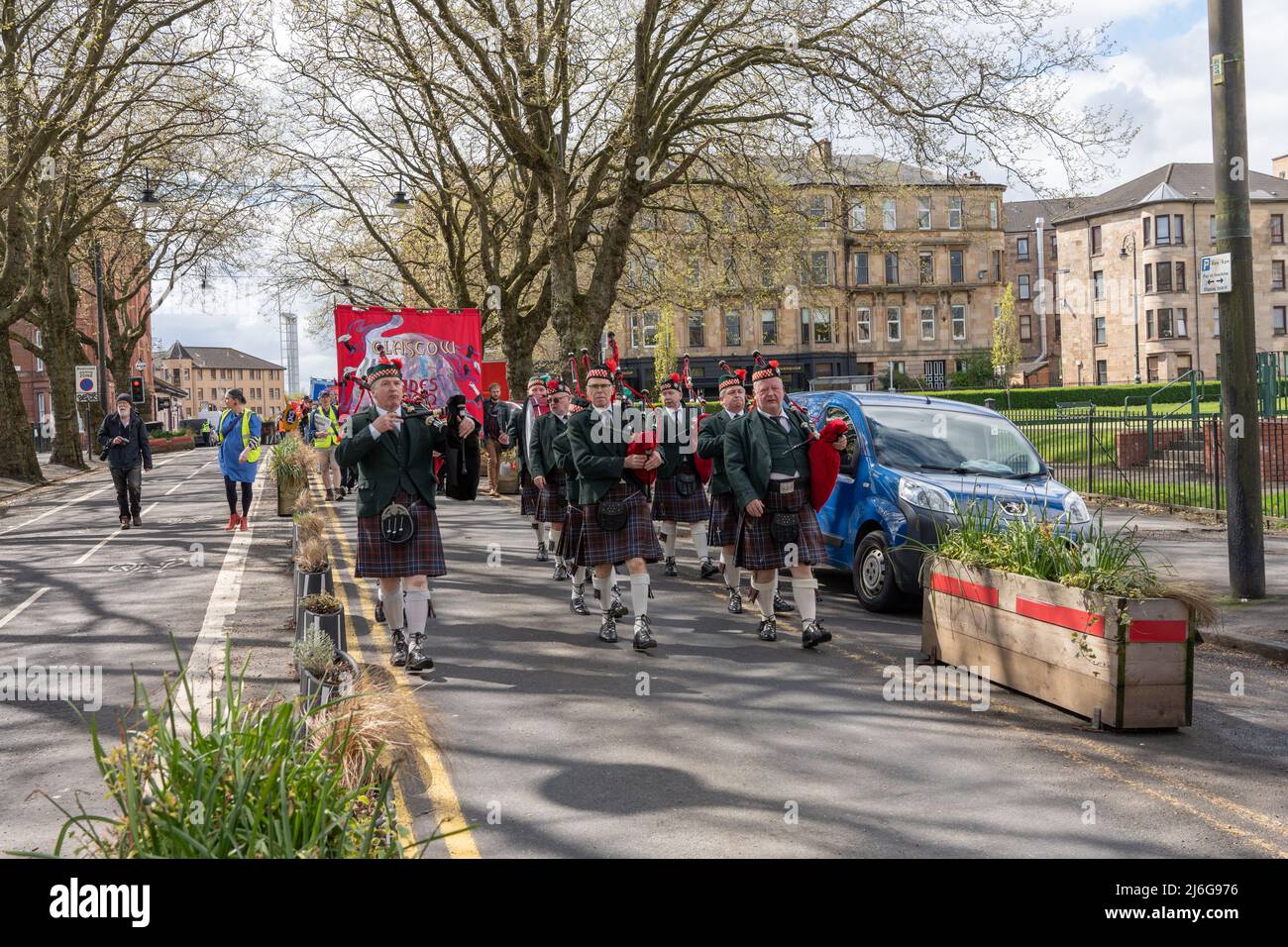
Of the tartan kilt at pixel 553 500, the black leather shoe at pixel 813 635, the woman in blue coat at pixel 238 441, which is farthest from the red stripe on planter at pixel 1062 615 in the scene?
the woman in blue coat at pixel 238 441

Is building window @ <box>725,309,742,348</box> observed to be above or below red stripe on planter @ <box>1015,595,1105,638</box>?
above

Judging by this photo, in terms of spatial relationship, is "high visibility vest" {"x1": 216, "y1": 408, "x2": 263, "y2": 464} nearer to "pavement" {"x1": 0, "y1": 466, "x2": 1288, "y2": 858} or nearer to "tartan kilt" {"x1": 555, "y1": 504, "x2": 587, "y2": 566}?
"pavement" {"x1": 0, "y1": 466, "x2": 1288, "y2": 858}

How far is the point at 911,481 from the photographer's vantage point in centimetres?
1055

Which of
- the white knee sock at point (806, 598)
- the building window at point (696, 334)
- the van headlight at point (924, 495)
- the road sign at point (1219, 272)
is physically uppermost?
the building window at point (696, 334)

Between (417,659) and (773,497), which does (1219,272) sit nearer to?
(773,497)

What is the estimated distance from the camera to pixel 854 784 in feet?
18.4

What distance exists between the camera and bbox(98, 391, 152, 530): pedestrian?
18.5 m

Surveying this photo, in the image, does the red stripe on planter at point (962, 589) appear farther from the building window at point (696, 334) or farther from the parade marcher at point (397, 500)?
the building window at point (696, 334)

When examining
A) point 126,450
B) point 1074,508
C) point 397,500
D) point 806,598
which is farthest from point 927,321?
point 397,500

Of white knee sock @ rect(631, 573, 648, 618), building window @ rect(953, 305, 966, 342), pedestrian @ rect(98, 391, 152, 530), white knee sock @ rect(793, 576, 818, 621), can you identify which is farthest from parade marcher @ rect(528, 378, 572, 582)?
building window @ rect(953, 305, 966, 342)

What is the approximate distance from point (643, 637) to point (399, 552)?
6.47 ft

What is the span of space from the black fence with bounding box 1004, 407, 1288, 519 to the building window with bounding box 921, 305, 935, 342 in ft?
202

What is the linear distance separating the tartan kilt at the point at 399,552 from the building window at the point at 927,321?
78.7 m

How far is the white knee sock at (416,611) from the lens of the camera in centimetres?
833
